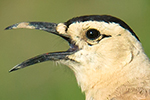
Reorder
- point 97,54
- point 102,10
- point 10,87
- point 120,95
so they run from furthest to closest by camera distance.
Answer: point 102,10 → point 10,87 → point 97,54 → point 120,95

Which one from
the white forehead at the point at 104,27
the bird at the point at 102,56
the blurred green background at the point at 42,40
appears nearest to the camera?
the bird at the point at 102,56

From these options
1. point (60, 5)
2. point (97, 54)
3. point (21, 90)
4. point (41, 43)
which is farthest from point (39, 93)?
point (60, 5)

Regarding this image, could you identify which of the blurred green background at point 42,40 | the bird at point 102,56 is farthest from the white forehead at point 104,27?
the blurred green background at point 42,40

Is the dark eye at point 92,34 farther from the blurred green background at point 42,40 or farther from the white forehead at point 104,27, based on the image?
the blurred green background at point 42,40

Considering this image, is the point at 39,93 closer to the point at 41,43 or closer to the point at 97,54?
the point at 41,43

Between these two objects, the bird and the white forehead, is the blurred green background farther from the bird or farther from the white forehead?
the white forehead

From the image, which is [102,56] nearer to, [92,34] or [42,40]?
[92,34]

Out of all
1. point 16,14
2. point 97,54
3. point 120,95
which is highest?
point 16,14
